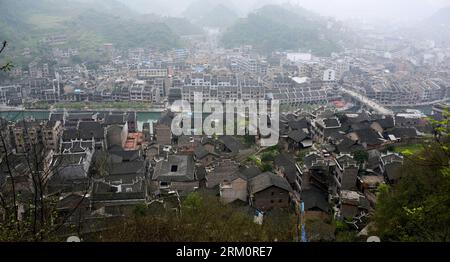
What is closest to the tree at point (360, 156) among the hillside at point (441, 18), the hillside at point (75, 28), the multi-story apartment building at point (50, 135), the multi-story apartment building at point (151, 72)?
the multi-story apartment building at point (50, 135)

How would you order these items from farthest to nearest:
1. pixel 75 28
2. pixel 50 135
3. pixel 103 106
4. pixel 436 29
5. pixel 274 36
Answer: pixel 436 29, pixel 274 36, pixel 75 28, pixel 103 106, pixel 50 135

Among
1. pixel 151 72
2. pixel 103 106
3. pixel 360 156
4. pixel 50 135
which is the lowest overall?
pixel 103 106

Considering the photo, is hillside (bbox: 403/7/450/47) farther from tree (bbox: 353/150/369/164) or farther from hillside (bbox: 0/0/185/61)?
tree (bbox: 353/150/369/164)

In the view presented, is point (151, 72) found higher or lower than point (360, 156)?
higher

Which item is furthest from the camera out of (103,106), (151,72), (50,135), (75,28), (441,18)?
(441,18)

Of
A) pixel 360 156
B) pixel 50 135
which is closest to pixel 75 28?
pixel 50 135

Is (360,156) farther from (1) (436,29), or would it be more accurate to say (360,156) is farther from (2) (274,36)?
(1) (436,29)

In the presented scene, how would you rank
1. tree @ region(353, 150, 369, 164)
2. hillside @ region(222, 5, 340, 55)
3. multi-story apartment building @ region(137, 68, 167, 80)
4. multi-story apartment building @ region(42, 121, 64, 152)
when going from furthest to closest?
hillside @ region(222, 5, 340, 55) < multi-story apartment building @ region(137, 68, 167, 80) < multi-story apartment building @ region(42, 121, 64, 152) < tree @ region(353, 150, 369, 164)

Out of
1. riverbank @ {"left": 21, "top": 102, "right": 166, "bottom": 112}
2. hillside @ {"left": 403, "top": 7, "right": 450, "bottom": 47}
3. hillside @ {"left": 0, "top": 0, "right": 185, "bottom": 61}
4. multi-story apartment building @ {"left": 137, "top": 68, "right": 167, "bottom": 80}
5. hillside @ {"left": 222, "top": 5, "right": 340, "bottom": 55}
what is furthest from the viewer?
hillside @ {"left": 403, "top": 7, "right": 450, "bottom": 47}

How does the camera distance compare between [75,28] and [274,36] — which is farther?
[274,36]

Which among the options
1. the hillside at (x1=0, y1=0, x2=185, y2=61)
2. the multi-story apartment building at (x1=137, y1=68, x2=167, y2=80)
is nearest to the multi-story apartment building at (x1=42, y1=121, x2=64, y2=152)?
the multi-story apartment building at (x1=137, y1=68, x2=167, y2=80)
